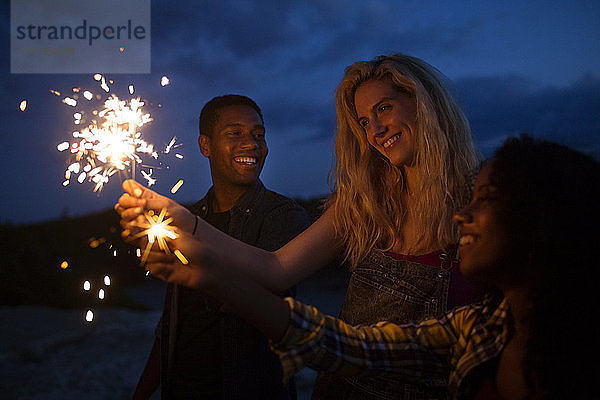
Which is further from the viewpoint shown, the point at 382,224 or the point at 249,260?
the point at 382,224

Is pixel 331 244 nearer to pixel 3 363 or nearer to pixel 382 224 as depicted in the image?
pixel 382 224

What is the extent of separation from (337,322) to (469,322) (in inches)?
25.6

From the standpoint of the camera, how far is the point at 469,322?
194 centimetres

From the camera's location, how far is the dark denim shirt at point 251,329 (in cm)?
303

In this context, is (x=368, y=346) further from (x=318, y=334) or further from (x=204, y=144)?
(x=204, y=144)

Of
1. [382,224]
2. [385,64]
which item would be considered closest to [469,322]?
[382,224]

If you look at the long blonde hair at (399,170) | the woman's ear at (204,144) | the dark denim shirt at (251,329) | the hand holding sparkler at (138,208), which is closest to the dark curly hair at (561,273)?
the long blonde hair at (399,170)

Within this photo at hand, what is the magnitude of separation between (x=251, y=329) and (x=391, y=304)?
1239mm

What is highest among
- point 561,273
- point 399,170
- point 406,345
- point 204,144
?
point 204,144

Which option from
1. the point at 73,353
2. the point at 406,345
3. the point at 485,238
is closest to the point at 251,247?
the point at 406,345

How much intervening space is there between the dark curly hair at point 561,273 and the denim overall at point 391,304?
616 mm

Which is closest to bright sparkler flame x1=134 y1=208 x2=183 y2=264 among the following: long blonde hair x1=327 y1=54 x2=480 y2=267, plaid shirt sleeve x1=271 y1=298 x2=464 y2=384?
plaid shirt sleeve x1=271 y1=298 x2=464 y2=384

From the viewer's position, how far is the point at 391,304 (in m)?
2.37

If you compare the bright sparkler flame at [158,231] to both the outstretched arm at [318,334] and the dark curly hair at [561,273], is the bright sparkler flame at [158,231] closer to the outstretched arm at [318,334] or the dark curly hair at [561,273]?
the outstretched arm at [318,334]
